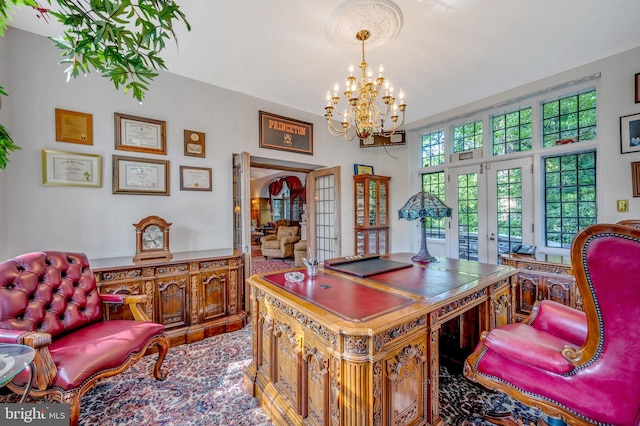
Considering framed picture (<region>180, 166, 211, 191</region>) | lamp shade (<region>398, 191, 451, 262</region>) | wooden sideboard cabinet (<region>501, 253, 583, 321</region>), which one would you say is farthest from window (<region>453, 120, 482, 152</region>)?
framed picture (<region>180, 166, 211, 191</region>)

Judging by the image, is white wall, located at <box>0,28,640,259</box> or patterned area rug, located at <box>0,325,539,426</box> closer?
patterned area rug, located at <box>0,325,539,426</box>

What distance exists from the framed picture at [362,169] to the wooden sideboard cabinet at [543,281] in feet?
8.67

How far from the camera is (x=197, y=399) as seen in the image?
1872mm

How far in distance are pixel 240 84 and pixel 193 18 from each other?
1.11m

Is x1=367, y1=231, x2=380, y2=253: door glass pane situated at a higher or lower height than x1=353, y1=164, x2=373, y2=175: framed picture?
lower

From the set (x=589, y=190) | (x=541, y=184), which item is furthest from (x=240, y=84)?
(x=589, y=190)

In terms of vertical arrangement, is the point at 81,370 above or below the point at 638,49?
below

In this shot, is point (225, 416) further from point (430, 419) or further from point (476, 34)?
point (476, 34)

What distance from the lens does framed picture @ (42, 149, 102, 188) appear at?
2.40m

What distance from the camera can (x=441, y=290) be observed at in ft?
4.95

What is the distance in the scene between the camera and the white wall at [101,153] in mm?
2316

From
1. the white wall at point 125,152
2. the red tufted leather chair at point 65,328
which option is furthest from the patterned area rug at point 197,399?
the white wall at point 125,152

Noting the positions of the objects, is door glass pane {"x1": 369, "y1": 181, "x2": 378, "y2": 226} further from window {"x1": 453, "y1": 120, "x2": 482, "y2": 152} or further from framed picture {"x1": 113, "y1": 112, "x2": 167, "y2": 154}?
framed picture {"x1": 113, "y1": 112, "x2": 167, "y2": 154}
